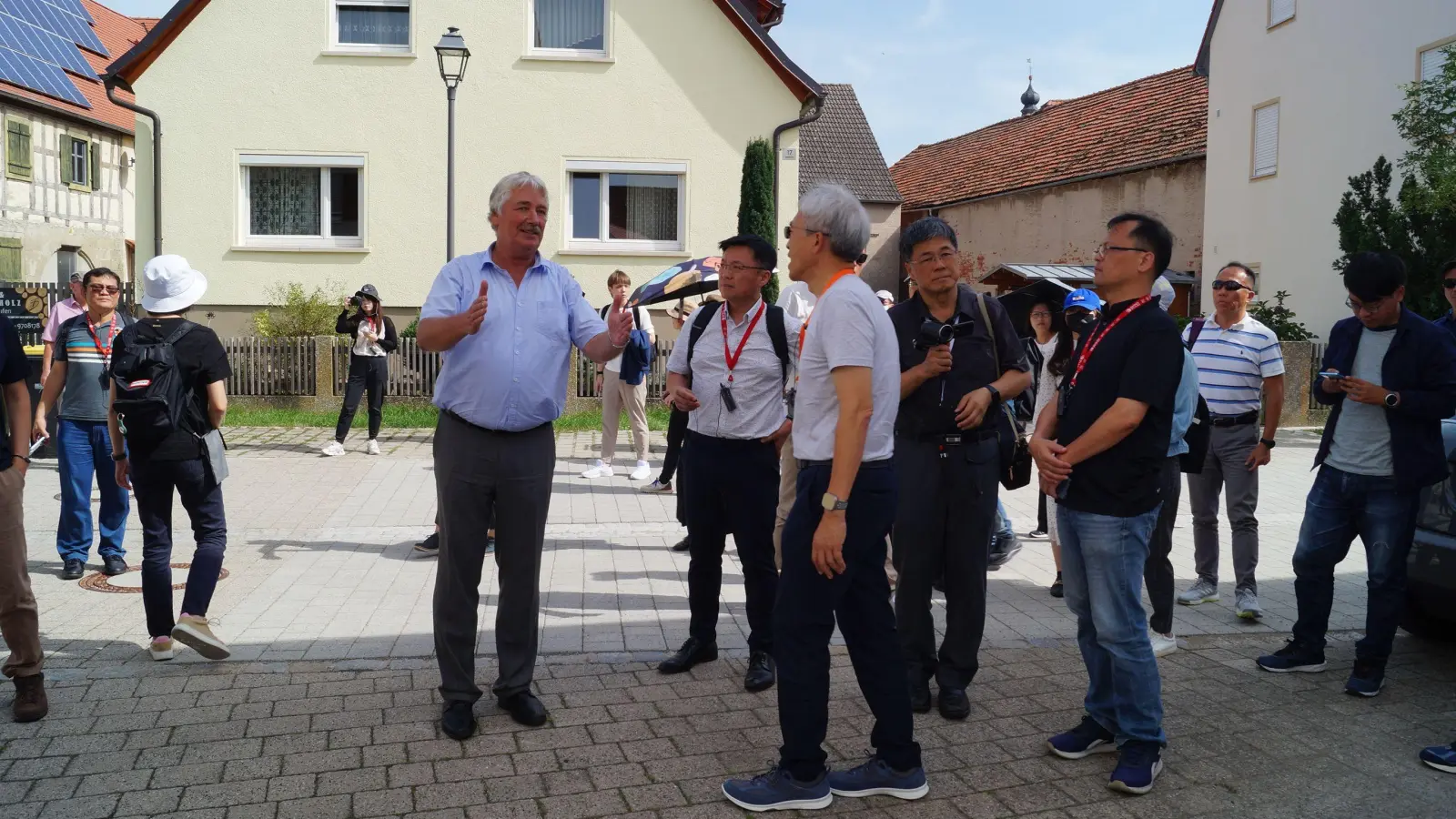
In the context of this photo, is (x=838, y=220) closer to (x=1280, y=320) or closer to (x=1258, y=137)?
(x=1280, y=320)

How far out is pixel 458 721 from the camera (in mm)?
4609

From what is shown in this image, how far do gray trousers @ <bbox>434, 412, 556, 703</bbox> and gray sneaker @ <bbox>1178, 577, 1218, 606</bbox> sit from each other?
4.17 m

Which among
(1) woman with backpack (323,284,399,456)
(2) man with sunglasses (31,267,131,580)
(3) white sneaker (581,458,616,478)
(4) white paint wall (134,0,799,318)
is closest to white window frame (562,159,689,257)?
(4) white paint wall (134,0,799,318)

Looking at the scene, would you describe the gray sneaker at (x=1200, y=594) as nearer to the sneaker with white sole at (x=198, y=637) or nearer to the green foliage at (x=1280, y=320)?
the sneaker with white sole at (x=198, y=637)

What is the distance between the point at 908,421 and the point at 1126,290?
113 centimetres

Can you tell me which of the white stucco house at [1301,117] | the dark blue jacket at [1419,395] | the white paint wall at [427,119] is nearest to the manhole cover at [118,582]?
the dark blue jacket at [1419,395]

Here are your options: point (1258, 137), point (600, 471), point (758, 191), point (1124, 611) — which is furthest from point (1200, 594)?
point (1258, 137)

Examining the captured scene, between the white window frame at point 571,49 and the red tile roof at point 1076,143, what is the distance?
614 inches

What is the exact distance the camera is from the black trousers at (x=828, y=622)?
397 centimetres

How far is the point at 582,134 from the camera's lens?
1925cm

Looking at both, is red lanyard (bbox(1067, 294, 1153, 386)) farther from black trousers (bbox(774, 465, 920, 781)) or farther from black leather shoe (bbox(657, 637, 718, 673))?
black leather shoe (bbox(657, 637, 718, 673))

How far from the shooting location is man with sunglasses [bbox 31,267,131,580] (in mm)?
7285

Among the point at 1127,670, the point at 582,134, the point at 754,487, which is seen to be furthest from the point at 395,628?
the point at 582,134

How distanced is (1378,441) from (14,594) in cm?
598
